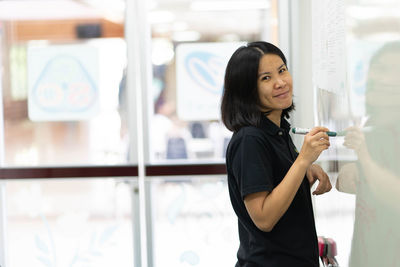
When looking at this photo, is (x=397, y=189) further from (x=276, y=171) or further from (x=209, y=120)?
(x=209, y=120)

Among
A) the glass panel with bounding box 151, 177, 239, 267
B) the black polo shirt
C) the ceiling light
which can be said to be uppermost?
the ceiling light

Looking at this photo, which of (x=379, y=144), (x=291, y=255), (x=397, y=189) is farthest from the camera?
(x=291, y=255)

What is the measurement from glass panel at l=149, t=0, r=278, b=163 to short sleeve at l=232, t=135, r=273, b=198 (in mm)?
1787

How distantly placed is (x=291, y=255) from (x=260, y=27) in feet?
6.57

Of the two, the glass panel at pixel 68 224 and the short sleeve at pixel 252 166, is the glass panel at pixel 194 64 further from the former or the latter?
the short sleeve at pixel 252 166

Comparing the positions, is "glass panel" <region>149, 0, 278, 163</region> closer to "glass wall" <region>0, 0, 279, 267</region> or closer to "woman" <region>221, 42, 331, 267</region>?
"glass wall" <region>0, 0, 279, 267</region>

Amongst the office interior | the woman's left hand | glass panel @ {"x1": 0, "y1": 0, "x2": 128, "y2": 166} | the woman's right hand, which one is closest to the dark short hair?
the woman's right hand

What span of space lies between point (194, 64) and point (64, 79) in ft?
2.60

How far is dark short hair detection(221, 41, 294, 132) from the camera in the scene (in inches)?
58.9

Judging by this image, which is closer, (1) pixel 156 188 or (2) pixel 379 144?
(2) pixel 379 144

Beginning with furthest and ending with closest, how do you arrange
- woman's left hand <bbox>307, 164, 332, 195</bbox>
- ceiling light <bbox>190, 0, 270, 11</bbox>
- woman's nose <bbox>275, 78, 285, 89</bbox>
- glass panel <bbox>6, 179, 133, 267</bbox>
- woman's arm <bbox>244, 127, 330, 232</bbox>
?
1. glass panel <bbox>6, 179, 133, 267</bbox>
2. ceiling light <bbox>190, 0, 270, 11</bbox>
3. woman's left hand <bbox>307, 164, 332, 195</bbox>
4. woman's nose <bbox>275, 78, 285, 89</bbox>
5. woman's arm <bbox>244, 127, 330, 232</bbox>

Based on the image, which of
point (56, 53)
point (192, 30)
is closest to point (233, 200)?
point (192, 30)

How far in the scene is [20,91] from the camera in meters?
3.30

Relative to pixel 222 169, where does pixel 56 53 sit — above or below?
above
